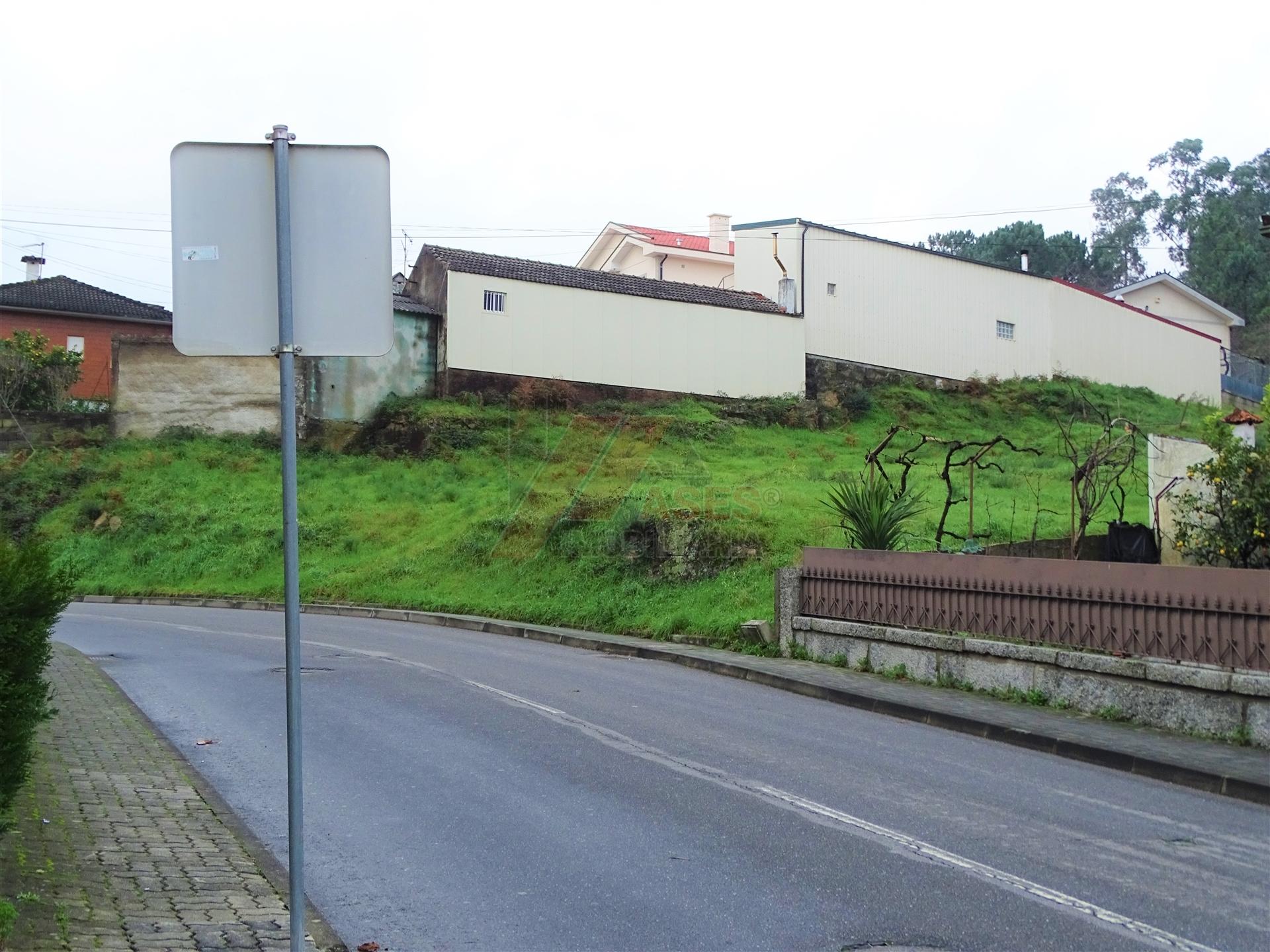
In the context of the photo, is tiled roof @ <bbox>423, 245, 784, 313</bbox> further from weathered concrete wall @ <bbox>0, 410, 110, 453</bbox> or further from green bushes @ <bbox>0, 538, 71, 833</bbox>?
green bushes @ <bbox>0, 538, 71, 833</bbox>

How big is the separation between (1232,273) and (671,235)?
34551 mm

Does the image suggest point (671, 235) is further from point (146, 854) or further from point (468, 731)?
point (146, 854)

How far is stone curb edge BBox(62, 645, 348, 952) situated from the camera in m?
5.35

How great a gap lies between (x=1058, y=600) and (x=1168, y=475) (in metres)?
6.40

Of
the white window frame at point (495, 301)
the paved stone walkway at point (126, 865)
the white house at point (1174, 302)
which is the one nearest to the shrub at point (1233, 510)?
the paved stone walkway at point (126, 865)

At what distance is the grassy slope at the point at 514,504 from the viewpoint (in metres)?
20.6

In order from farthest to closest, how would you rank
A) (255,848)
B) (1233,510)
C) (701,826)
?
(1233,510)
(701,826)
(255,848)

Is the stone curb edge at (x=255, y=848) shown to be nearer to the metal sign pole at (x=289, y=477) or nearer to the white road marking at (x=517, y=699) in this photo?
the metal sign pole at (x=289, y=477)

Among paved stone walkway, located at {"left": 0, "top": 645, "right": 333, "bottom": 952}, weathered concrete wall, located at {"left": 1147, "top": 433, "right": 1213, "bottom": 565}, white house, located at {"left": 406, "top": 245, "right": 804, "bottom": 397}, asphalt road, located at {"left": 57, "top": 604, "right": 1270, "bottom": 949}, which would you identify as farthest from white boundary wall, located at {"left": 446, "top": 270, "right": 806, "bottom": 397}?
paved stone walkway, located at {"left": 0, "top": 645, "right": 333, "bottom": 952}

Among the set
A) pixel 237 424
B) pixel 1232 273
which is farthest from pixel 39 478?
pixel 1232 273

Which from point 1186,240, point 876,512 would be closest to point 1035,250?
point 1186,240

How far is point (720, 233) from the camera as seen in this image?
59.9 meters

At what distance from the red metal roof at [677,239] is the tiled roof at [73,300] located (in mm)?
21127

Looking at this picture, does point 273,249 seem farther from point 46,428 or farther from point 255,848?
point 46,428
